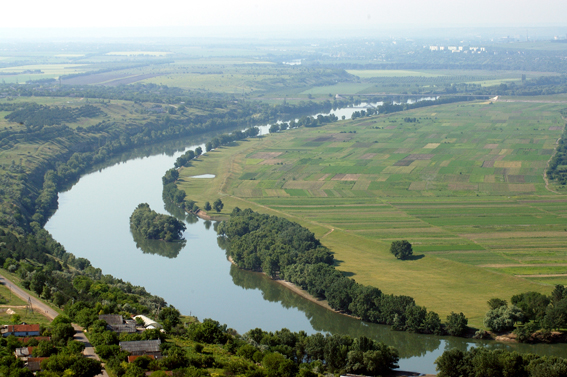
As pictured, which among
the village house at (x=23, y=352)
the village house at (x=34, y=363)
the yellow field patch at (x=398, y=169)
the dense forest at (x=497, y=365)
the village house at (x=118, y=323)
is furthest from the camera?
the yellow field patch at (x=398, y=169)

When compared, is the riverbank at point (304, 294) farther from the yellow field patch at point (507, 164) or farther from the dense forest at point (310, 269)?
the yellow field patch at point (507, 164)

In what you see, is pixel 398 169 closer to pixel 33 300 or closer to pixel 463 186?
pixel 463 186

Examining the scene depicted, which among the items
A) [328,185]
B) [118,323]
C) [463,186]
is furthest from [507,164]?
[118,323]

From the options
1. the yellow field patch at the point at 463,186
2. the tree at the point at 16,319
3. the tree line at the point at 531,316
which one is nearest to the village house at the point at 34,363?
the tree at the point at 16,319

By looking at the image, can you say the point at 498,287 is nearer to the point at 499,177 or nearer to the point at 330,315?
the point at 330,315

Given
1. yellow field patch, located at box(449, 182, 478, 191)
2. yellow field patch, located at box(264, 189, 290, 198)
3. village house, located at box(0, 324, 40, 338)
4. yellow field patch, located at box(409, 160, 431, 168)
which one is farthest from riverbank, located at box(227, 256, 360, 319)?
yellow field patch, located at box(409, 160, 431, 168)

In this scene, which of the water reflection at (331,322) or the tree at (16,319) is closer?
the tree at (16,319)

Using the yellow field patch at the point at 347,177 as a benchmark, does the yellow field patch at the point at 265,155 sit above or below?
above
